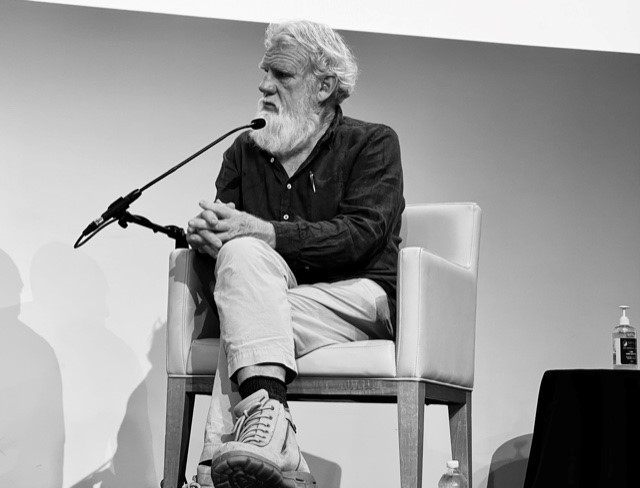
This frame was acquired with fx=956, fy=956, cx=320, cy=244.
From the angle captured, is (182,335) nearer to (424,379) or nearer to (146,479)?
(424,379)

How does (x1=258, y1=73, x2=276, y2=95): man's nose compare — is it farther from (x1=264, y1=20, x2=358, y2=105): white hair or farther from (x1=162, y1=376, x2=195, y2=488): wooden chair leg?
(x1=162, y1=376, x2=195, y2=488): wooden chair leg

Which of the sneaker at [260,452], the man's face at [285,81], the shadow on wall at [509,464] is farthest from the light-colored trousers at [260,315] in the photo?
the shadow on wall at [509,464]

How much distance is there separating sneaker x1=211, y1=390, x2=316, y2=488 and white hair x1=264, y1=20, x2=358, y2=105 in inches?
36.5

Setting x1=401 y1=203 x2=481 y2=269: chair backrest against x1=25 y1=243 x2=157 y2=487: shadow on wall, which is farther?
x1=25 y1=243 x2=157 y2=487: shadow on wall

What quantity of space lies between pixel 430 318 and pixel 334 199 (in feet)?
1.24

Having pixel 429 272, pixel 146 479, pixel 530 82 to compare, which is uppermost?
pixel 530 82

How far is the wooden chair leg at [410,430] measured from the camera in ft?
6.56

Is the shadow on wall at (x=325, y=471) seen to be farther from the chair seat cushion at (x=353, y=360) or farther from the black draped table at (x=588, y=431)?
the chair seat cushion at (x=353, y=360)

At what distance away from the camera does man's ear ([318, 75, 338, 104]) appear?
7.84 ft

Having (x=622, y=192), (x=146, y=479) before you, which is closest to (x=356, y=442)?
(x=146, y=479)

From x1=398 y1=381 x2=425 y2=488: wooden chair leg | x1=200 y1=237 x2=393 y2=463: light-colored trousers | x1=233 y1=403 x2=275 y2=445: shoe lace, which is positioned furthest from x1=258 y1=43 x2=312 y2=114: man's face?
x1=233 y1=403 x2=275 y2=445: shoe lace

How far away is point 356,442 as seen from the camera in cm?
304

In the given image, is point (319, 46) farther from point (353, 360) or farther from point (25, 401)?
point (25, 401)

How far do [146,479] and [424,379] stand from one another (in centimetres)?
117
